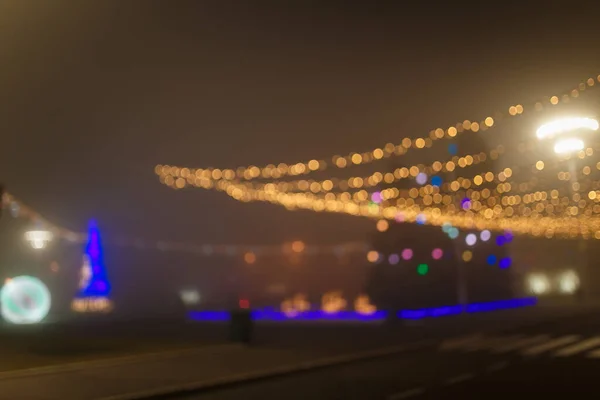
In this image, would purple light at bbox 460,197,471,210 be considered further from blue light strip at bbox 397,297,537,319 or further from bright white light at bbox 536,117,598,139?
bright white light at bbox 536,117,598,139

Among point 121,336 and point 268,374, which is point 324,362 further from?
point 121,336

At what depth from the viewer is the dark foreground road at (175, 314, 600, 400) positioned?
12.8m

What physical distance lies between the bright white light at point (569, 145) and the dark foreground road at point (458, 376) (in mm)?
10279

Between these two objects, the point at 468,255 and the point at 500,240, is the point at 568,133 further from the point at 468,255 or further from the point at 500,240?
the point at 500,240

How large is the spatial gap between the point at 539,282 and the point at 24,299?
4481cm

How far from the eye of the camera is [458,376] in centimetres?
1516

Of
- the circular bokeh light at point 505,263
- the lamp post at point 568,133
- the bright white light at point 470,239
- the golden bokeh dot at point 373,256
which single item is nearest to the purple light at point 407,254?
the golden bokeh dot at point 373,256

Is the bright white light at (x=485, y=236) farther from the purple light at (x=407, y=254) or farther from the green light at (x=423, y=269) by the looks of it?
the green light at (x=423, y=269)

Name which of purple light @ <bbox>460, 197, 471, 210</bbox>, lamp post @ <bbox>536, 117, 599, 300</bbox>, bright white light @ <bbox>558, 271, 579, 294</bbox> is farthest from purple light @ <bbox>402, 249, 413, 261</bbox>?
lamp post @ <bbox>536, 117, 599, 300</bbox>

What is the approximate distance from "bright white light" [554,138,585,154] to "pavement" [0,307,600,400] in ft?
25.7

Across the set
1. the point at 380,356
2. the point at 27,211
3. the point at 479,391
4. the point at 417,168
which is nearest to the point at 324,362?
the point at 380,356

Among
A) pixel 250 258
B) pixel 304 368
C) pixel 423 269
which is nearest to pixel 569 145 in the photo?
pixel 304 368

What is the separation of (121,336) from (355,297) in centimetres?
3689

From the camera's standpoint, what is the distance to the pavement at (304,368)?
13.3 metres
